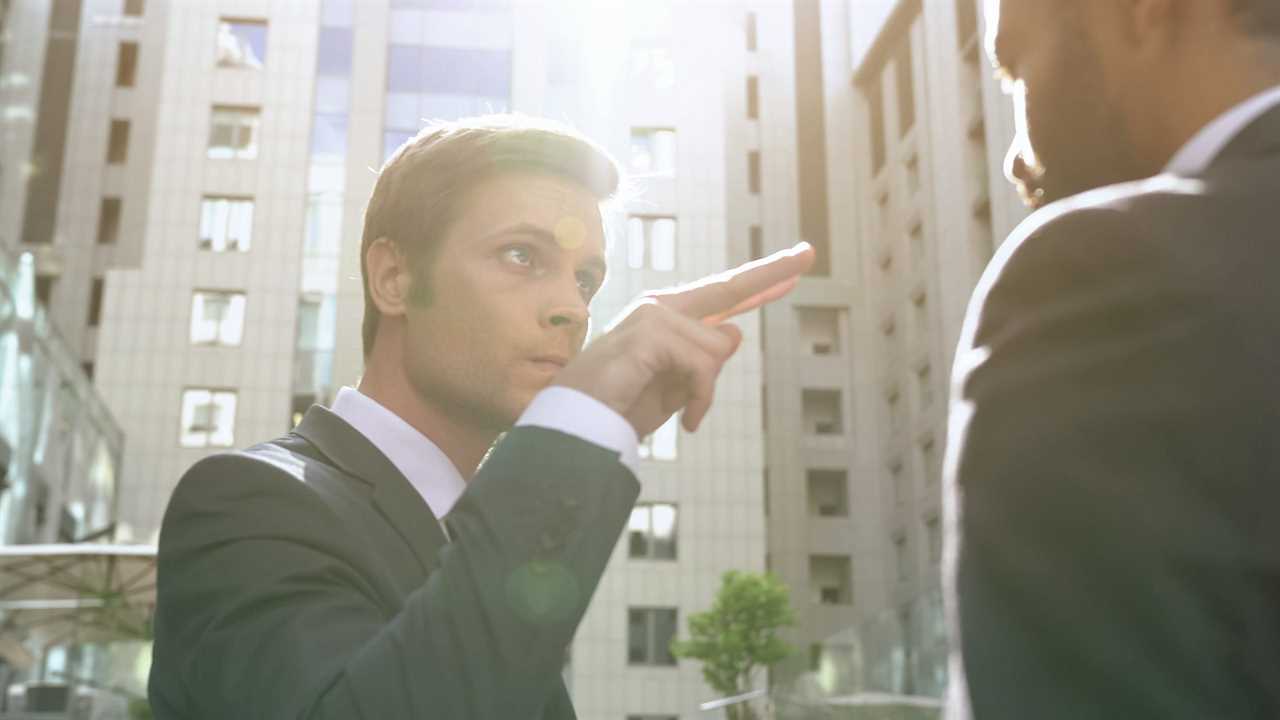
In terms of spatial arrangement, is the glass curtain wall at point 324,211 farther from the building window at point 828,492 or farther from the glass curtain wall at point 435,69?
the building window at point 828,492

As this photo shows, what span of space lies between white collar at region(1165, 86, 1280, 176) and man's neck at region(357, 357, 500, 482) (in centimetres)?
129

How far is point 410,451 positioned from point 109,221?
1878 inches

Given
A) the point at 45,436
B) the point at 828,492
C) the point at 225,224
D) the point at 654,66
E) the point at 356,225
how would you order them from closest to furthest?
the point at 45,436 < the point at 356,225 < the point at 225,224 < the point at 654,66 < the point at 828,492

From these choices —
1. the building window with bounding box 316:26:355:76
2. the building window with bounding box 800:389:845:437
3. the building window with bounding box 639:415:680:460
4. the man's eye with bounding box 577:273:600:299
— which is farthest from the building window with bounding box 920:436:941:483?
the man's eye with bounding box 577:273:600:299

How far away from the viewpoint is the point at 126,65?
47812mm

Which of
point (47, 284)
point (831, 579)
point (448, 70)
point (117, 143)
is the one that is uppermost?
point (117, 143)

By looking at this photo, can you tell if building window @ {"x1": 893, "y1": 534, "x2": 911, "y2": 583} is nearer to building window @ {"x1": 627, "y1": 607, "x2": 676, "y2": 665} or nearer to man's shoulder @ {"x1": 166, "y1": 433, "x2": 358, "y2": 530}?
building window @ {"x1": 627, "y1": 607, "x2": 676, "y2": 665}

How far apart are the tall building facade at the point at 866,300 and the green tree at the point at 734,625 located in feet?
8.82

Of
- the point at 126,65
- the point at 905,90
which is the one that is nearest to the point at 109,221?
the point at 126,65

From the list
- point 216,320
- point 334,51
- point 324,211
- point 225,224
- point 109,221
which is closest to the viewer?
point 216,320

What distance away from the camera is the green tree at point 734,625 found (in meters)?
34.5

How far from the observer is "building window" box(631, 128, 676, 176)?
127 ft

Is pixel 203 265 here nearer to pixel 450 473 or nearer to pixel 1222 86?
pixel 450 473

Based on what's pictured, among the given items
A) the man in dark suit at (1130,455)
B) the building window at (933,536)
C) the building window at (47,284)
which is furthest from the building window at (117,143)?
the man in dark suit at (1130,455)
